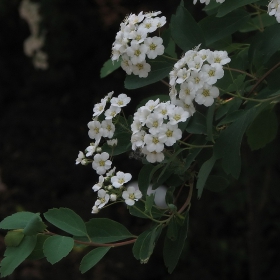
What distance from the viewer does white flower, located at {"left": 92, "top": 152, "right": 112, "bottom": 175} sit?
1084 millimetres

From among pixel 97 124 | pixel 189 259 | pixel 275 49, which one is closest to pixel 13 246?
pixel 97 124

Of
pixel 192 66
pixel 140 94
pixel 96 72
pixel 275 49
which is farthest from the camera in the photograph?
pixel 96 72

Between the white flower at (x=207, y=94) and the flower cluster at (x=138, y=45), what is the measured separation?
16 centimetres

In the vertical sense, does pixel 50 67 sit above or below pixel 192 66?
below

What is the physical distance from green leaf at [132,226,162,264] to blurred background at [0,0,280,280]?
2.00 m

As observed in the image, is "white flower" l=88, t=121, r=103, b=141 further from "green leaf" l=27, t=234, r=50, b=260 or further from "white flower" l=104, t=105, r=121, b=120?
"green leaf" l=27, t=234, r=50, b=260

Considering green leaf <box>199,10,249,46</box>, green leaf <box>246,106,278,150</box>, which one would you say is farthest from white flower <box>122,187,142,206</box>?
green leaf <box>246,106,278,150</box>

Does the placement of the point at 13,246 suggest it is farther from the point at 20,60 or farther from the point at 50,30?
the point at 20,60

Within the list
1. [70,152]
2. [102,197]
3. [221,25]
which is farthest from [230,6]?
[70,152]

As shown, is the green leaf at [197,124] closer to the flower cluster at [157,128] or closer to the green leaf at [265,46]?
the flower cluster at [157,128]

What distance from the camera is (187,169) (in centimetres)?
110

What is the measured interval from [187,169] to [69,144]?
2282 millimetres

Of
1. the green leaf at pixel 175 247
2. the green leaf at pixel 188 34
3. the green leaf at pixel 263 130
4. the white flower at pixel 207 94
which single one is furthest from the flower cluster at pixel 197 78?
the green leaf at pixel 263 130

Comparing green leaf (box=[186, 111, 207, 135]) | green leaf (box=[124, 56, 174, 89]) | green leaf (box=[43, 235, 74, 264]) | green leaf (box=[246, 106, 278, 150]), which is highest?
green leaf (box=[124, 56, 174, 89])
